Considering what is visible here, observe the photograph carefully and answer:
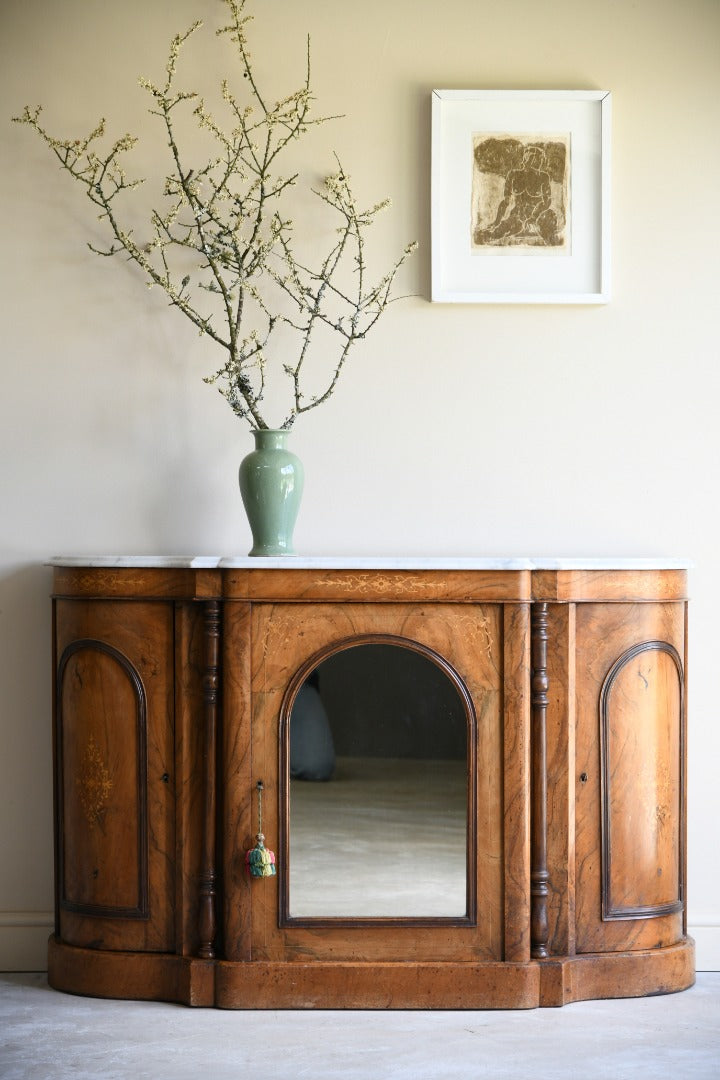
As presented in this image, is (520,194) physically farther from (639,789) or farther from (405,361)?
(639,789)

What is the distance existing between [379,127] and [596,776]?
5.78ft

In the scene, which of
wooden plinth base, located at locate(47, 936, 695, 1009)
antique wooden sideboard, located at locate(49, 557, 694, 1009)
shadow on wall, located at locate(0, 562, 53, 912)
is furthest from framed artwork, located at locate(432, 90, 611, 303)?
wooden plinth base, located at locate(47, 936, 695, 1009)

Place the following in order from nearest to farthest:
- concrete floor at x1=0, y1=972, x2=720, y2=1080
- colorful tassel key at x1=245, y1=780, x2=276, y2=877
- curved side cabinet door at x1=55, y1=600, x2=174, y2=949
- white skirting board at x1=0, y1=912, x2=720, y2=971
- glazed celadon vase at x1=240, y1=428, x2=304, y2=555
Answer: concrete floor at x1=0, y1=972, x2=720, y2=1080 < colorful tassel key at x1=245, y1=780, x2=276, y2=877 < curved side cabinet door at x1=55, y1=600, x2=174, y2=949 < glazed celadon vase at x1=240, y1=428, x2=304, y2=555 < white skirting board at x1=0, y1=912, x2=720, y2=971

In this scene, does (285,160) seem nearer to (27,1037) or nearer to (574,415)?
(574,415)

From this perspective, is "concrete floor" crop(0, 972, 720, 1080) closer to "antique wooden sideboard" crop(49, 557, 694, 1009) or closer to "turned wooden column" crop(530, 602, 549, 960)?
"antique wooden sideboard" crop(49, 557, 694, 1009)

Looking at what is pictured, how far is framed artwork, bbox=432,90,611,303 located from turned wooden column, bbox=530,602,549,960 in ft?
3.12

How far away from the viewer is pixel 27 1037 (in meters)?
2.47

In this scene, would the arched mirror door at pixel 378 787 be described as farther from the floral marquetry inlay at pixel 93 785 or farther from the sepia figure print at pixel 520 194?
the sepia figure print at pixel 520 194

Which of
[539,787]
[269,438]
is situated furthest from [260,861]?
[269,438]

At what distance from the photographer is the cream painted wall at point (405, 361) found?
3096 millimetres

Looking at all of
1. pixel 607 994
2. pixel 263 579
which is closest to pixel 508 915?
pixel 607 994

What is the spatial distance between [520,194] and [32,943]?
7.67 feet

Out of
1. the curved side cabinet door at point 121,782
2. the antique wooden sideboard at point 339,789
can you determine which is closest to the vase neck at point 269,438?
the antique wooden sideboard at point 339,789

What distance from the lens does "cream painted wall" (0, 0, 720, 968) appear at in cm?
310
